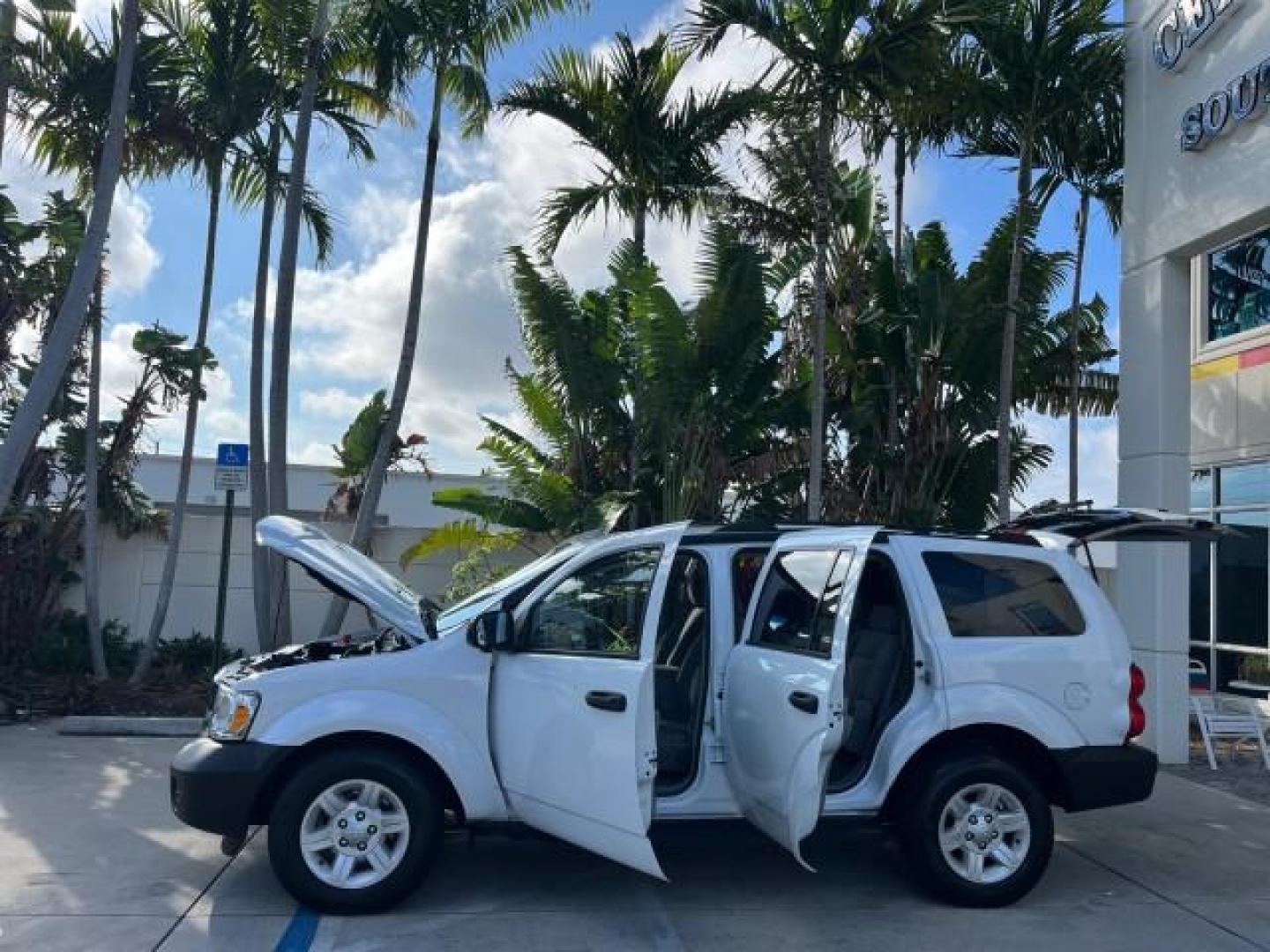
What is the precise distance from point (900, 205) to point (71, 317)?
9.58 metres

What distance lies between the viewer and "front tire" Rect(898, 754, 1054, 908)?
5.80 m

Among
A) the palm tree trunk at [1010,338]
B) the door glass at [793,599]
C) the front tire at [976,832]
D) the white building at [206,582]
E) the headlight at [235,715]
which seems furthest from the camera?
the white building at [206,582]

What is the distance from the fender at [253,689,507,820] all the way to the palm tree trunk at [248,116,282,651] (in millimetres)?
6307

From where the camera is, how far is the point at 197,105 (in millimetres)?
12117

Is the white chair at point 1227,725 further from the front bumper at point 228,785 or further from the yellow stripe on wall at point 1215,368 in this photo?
the front bumper at point 228,785

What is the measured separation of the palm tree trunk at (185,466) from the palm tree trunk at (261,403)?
62 centimetres

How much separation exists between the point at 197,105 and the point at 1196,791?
11.5 meters

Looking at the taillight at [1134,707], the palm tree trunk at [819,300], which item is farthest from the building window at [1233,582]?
the taillight at [1134,707]

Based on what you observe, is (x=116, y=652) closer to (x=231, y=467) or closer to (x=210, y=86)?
(x=231, y=467)

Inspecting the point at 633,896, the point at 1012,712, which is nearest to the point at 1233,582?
the point at 1012,712

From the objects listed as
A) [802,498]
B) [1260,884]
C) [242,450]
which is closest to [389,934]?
[1260,884]

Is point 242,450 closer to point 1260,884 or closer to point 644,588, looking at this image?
point 644,588

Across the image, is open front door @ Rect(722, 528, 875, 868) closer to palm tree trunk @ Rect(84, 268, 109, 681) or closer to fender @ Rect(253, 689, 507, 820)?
fender @ Rect(253, 689, 507, 820)

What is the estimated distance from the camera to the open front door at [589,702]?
5215mm
